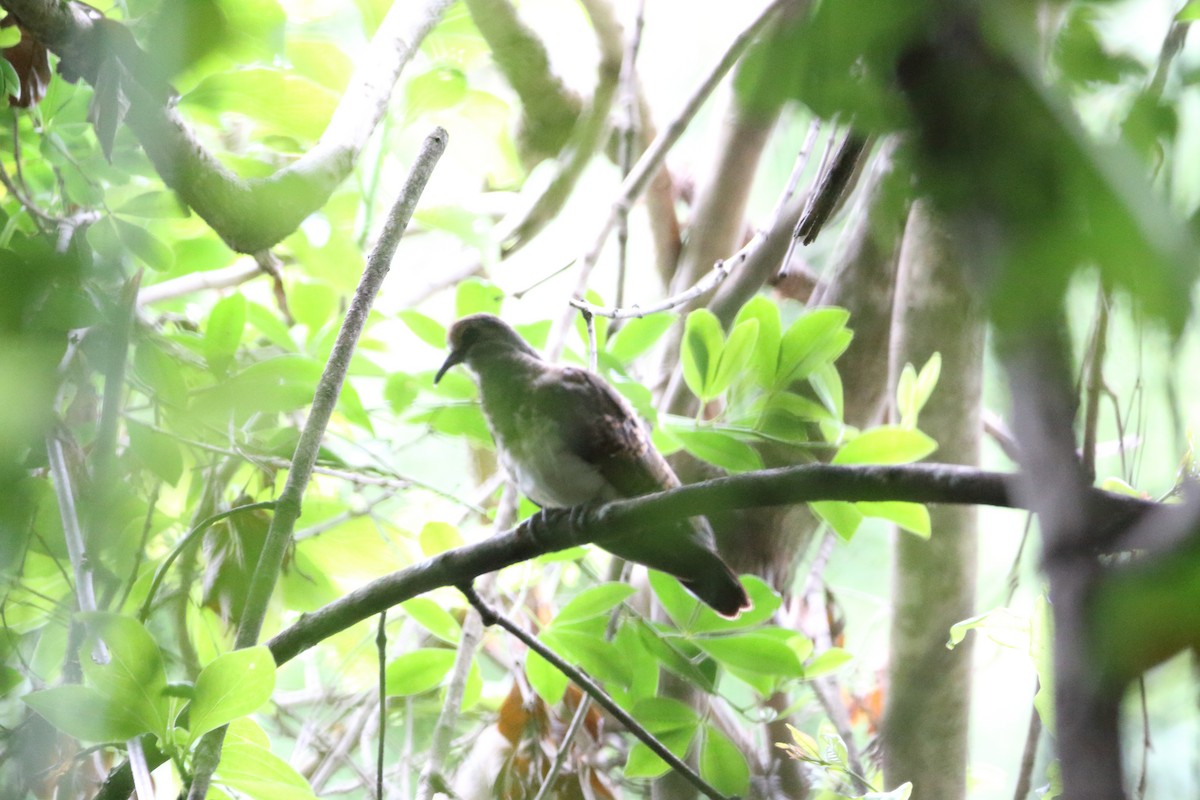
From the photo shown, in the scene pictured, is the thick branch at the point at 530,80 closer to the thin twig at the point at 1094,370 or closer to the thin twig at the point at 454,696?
the thin twig at the point at 454,696

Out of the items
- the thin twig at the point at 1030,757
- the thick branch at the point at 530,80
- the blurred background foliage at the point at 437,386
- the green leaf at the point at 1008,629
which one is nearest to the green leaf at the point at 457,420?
the blurred background foliage at the point at 437,386

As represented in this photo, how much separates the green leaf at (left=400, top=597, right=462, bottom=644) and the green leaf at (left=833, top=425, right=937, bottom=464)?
632 millimetres

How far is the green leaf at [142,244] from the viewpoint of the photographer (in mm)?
1322

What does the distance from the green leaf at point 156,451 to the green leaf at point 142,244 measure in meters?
0.25

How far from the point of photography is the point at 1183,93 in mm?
432

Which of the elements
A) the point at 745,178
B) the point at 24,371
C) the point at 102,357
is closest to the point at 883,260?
the point at 745,178

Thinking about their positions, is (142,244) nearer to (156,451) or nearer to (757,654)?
(156,451)

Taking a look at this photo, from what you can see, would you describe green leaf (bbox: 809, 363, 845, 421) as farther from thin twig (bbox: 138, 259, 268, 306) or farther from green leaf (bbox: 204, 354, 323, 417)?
thin twig (bbox: 138, 259, 268, 306)

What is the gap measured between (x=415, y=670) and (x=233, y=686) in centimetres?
57

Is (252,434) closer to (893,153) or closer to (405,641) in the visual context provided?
(405,641)

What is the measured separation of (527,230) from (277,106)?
3.69 ft

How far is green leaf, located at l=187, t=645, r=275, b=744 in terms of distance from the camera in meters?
0.85

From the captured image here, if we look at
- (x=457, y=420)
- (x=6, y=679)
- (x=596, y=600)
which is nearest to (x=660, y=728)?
(x=596, y=600)

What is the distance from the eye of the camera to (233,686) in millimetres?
854
